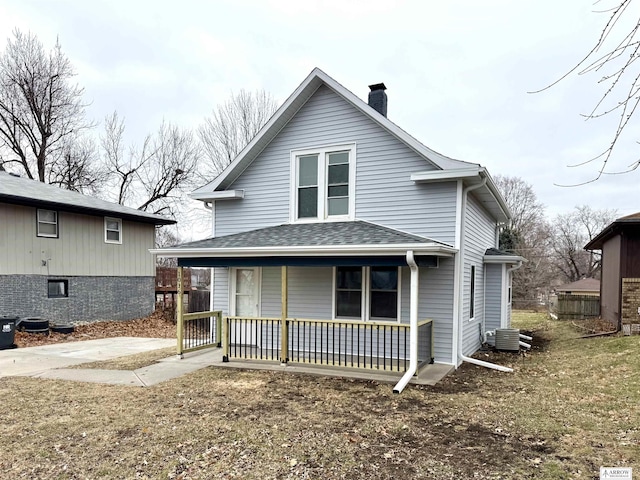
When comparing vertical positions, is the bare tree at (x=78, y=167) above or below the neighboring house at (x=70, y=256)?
above

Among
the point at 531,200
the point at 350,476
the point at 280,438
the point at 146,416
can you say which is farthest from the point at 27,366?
the point at 531,200

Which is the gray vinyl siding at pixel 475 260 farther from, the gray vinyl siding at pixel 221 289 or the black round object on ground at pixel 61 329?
the black round object on ground at pixel 61 329

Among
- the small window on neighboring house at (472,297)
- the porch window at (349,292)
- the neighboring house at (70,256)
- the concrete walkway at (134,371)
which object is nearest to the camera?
the concrete walkway at (134,371)

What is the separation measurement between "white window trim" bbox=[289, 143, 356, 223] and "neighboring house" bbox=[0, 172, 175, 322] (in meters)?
8.74

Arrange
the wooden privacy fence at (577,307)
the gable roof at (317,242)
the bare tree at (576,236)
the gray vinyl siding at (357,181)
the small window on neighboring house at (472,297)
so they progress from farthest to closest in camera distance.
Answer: the bare tree at (576,236), the wooden privacy fence at (577,307), the small window on neighboring house at (472,297), the gray vinyl siding at (357,181), the gable roof at (317,242)

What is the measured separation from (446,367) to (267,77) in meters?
20.6

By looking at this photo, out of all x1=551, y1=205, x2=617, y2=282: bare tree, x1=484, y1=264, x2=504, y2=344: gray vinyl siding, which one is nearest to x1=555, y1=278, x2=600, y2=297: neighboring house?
x1=551, y1=205, x2=617, y2=282: bare tree

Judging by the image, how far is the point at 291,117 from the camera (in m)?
10.0

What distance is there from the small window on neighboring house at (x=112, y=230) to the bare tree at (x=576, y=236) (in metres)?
39.7

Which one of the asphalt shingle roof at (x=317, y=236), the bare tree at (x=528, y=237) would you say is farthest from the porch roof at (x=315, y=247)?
the bare tree at (x=528, y=237)

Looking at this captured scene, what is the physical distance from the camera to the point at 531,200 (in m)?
38.9

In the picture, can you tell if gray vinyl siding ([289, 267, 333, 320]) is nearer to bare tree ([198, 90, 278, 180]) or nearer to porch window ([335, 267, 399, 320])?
porch window ([335, 267, 399, 320])

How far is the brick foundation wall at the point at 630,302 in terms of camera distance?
11602 millimetres

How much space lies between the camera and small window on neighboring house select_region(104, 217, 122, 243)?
53.1ft
